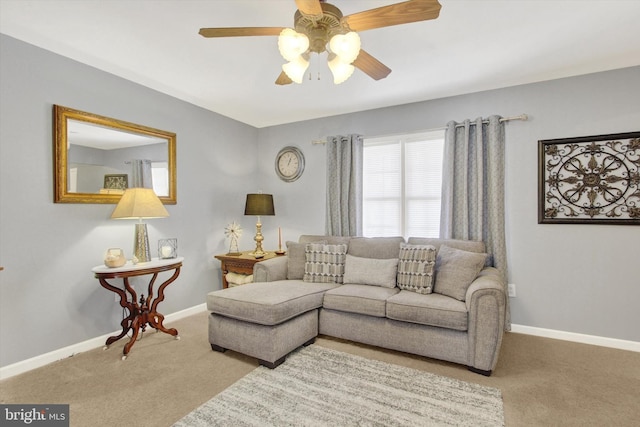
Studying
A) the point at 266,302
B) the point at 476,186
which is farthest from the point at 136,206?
the point at 476,186

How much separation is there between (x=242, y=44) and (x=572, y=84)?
2996 millimetres

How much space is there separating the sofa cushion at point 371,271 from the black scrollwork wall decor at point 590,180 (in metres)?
1.53

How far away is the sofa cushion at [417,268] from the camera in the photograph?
2.79 m

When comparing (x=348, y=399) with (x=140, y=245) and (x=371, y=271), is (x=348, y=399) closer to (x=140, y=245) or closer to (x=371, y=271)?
(x=371, y=271)

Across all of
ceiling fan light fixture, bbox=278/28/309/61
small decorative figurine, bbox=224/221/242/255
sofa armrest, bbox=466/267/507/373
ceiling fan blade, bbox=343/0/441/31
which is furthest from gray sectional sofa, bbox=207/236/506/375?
ceiling fan blade, bbox=343/0/441/31

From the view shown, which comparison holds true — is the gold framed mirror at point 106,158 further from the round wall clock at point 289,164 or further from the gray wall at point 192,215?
the round wall clock at point 289,164

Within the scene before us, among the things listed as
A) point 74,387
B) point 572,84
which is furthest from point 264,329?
point 572,84

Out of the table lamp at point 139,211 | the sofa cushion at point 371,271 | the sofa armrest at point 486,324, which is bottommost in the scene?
the sofa armrest at point 486,324

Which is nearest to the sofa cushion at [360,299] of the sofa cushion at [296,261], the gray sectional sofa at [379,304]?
the gray sectional sofa at [379,304]

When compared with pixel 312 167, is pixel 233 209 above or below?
below

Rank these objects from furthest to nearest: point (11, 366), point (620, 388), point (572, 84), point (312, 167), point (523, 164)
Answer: point (312, 167) < point (523, 164) < point (572, 84) < point (11, 366) < point (620, 388)

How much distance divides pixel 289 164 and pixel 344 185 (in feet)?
3.18

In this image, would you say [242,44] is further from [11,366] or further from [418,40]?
[11,366]

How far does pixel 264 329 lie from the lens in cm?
238
